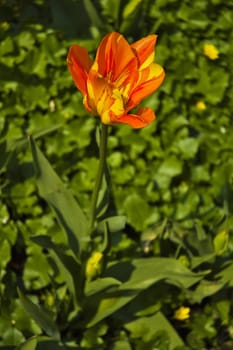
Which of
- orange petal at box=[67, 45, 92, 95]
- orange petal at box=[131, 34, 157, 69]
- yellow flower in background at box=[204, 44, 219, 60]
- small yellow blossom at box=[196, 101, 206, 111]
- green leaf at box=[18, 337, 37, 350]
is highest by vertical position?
orange petal at box=[67, 45, 92, 95]

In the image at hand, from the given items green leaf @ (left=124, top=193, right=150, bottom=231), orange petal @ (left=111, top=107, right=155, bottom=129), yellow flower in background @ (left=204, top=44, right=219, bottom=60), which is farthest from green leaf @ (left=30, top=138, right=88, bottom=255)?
yellow flower in background @ (left=204, top=44, right=219, bottom=60)

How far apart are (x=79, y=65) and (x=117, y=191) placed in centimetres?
111

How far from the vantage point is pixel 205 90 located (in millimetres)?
2793

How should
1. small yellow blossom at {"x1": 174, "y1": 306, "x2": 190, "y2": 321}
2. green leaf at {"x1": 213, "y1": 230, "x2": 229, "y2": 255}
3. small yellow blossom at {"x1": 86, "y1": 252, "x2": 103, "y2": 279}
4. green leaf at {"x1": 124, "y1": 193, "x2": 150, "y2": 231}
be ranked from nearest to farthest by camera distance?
small yellow blossom at {"x1": 86, "y1": 252, "x2": 103, "y2": 279}, green leaf at {"x1": 213, "y1": 230, "x2": 229, "y2": 255}, small yellow blossom at {"x1": 174, "y1": 306, "x2": 190, "y2": 321}, green leaf at {"x1": 124, "y1": 193, "x2": 150, "y2": 231}

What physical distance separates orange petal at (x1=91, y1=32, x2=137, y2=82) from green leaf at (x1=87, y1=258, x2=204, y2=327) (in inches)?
29.5

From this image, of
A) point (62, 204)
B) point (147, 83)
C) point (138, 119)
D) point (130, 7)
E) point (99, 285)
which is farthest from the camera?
point (130, 7)

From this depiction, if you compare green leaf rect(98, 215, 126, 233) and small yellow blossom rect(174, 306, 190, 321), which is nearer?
green leaf rect(98, 215, 126, 233)

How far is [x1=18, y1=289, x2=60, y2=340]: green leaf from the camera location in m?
1.72

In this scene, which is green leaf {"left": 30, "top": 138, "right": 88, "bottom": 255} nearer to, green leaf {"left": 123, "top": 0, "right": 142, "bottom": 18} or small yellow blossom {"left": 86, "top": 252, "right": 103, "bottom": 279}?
small yellow blossom {"left": 86, "top": 252, "right": 103, "bottom": 279}

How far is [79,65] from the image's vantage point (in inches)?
52.2

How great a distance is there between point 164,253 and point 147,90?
0.97 m

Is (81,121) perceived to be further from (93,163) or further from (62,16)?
(62,16)

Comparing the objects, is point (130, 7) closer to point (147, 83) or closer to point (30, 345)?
point (147, 83)

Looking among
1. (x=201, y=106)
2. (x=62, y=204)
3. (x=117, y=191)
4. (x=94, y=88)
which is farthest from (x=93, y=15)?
(x=94, y=88)
